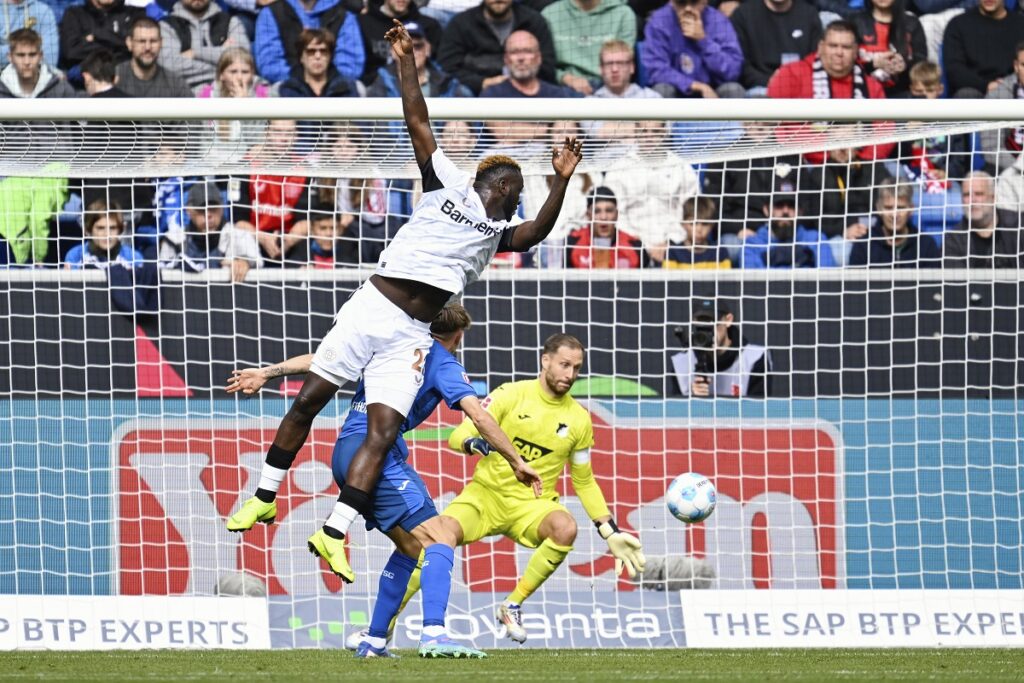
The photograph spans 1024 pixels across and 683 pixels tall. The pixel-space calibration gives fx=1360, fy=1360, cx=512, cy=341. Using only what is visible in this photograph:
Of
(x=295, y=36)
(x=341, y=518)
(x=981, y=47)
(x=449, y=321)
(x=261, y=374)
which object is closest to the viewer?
(x=341, y=518)

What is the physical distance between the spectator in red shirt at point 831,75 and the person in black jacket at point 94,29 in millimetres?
5818

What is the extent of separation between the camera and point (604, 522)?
820cm

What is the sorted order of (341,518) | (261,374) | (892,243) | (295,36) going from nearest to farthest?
(341,518), (261,374), (892,243), (295,36)

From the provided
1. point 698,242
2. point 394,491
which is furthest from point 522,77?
point 394,491

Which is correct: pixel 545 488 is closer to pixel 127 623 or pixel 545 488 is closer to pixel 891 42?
pixel 127 623

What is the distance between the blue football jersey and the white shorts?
0.53 ft

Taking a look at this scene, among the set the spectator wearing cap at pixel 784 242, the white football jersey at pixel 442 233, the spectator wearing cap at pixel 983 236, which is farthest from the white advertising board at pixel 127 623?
the spectator wearing cap at pixel 983 236

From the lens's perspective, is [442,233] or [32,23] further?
[32,23]

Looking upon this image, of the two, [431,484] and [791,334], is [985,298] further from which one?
[431,484]

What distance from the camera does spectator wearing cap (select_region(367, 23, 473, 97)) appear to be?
12141 mm

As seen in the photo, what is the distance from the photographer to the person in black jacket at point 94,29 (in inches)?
475

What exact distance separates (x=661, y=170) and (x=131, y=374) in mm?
4269

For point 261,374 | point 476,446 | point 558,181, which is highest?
point 558,181

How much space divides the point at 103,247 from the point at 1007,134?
23.5ft
